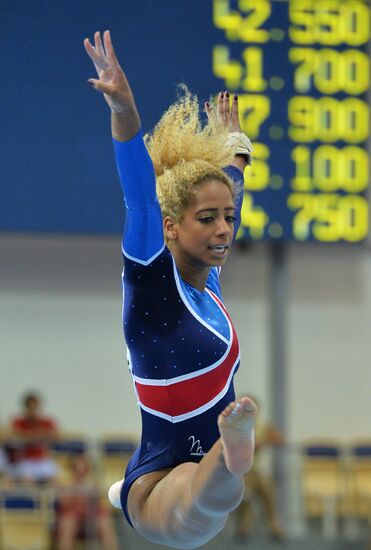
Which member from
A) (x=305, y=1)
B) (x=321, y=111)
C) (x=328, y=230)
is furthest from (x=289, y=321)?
(x=305, y=1)

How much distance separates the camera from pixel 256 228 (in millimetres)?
7730

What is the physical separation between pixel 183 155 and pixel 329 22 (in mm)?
4499

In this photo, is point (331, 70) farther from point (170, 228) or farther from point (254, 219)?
point (170, 228)

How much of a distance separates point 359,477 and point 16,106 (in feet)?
12.1

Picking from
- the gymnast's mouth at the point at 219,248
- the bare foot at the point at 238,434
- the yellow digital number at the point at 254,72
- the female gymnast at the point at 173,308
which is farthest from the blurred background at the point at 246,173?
the bare foot at the point at 238,434

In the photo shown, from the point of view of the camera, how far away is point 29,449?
7.54 meters

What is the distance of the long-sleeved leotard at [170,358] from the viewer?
3205mm

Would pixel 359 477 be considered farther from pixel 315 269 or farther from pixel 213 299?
pixel 213 299

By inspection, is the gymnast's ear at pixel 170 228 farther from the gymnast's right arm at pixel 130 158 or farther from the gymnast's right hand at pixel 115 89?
the gymnast's right hand at pixel 115 89

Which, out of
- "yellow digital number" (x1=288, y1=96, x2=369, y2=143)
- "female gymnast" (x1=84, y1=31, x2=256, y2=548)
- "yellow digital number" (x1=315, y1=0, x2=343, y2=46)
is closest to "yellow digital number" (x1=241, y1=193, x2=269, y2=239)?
"yellow digital number" (x1=288, y1=96, x2=369, y2=143)

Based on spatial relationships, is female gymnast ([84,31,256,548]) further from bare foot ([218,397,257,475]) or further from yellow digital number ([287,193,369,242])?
yellow digital number ([287,193,369,242])

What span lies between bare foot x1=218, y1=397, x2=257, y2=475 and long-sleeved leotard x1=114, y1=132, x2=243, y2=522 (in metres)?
0.55

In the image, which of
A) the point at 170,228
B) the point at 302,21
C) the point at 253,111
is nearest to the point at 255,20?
the point at 302,21

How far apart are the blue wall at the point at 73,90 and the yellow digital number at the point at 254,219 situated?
2.93ft
